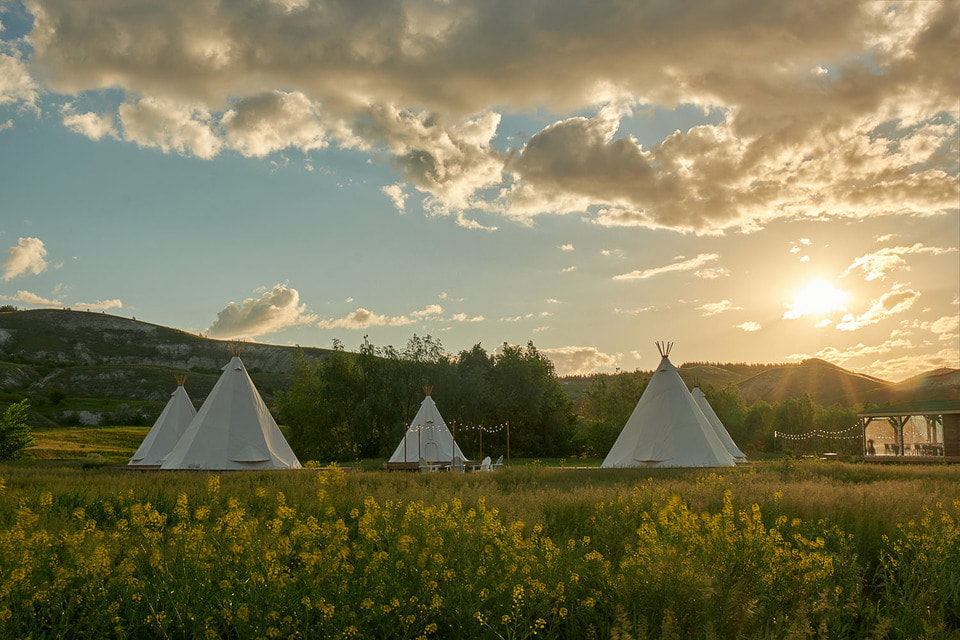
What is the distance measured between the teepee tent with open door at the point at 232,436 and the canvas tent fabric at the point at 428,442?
7.45m

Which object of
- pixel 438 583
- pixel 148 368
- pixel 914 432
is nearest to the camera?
pixel 438 583

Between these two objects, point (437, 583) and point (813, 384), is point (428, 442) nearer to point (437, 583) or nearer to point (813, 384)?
point (437, 583)

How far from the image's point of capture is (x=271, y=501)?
8.71 metres

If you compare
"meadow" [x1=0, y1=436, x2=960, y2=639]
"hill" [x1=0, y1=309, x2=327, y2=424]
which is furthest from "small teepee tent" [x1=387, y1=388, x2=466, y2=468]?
"hill" [x1=0, y1=309, x2=327, y2=424]

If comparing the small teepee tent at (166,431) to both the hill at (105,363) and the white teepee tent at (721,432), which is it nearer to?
the white teepee tent at (721,432)

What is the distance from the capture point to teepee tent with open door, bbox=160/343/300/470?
22.5 metres

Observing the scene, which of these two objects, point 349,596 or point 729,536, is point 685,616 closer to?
point 729,536

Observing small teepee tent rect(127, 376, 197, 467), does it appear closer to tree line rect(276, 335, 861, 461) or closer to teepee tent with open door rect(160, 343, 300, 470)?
teepee tent with open door rect(160, 343, 300, 470)

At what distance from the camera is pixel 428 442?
31359 millimetres

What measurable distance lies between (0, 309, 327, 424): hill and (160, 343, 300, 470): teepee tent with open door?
32802 millimetres

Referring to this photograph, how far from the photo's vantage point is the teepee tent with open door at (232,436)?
73.9 feet

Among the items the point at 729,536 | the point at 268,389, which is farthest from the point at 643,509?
the point at 268,389

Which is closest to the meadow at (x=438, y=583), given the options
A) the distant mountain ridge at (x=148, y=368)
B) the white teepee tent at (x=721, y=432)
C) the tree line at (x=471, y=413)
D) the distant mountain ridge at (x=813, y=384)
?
the white teepee tent at (x=721, y=432)

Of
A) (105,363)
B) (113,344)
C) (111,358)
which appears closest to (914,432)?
(105,363)
